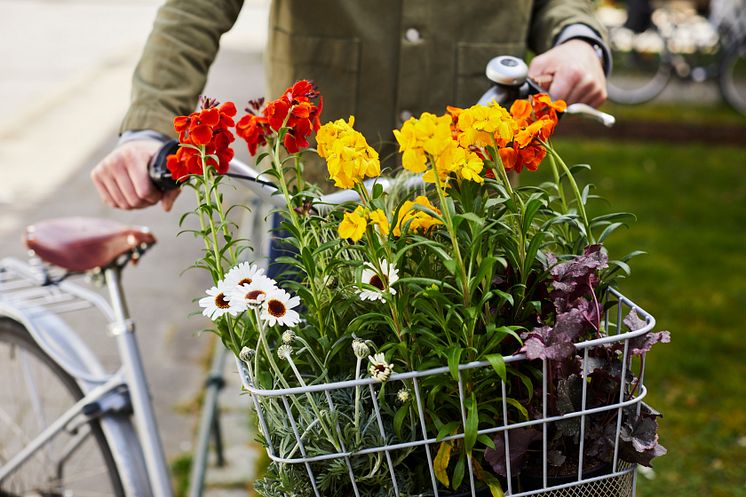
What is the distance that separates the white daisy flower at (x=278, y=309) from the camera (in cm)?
109

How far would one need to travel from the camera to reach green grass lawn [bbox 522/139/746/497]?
11.9ft

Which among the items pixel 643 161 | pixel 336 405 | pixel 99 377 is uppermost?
pixel 336 405

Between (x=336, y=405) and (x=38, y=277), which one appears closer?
(x=336, y=405)

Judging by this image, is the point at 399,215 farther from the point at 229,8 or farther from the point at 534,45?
the point at 534,45

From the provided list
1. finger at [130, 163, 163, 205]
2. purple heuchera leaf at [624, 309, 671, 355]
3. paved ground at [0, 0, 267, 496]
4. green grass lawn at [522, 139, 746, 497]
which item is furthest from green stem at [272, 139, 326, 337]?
green grass lawn at [522, 139, 746, 497]

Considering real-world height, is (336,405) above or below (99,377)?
above

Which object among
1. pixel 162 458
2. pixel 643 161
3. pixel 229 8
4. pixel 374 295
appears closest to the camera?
pixel 374 295

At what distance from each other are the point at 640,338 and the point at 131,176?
3.12 ft

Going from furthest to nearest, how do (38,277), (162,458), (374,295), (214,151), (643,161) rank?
(643,161) < (38,277) < (162,458) < (214,151) < (374,295)

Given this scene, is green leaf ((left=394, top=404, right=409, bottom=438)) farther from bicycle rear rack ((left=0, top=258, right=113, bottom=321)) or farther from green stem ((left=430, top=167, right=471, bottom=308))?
bicycle rear rack ((left=0, top=258, right=113, bottom=321))

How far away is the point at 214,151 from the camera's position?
124 cm

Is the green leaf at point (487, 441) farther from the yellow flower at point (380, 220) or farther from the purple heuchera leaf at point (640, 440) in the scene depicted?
the yellow flower at point (380, 220)

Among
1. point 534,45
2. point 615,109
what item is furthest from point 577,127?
point 534,45

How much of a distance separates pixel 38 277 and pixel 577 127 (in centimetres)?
718
